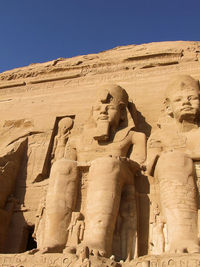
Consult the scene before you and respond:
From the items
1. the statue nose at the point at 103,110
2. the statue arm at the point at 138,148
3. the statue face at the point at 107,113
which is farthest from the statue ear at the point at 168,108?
the statue nose at the point at 103,110

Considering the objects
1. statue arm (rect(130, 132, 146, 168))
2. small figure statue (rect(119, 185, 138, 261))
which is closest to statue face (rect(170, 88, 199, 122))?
statue arm (rect(130, 132, 146, 168))

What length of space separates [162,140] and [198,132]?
50 cm

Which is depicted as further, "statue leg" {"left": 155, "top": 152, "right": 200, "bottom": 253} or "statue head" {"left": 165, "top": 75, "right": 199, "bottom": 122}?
"statue head" {"left": 165, "top": 75, "right": 199, "bottom": 122}

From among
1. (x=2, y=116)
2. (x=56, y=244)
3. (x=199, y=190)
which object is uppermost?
(x=2, y=116)

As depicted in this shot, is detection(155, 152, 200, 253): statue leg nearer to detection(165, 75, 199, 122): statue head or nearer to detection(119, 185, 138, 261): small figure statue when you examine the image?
detection(119, 185, 138, 261): small figure statue

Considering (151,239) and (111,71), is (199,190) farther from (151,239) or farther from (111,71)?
(111,71)

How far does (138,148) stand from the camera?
530 cm

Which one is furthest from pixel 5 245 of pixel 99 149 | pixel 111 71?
pixel 111 71

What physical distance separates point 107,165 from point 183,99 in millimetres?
1652

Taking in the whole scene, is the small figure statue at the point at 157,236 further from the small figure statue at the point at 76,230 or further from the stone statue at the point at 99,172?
the small figure statue at the point at 76,230

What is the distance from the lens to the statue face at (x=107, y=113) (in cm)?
550

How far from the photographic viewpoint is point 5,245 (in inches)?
206

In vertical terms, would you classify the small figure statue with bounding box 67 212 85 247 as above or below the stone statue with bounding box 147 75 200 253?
below

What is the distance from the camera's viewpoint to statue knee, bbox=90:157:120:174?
4.43 meters
